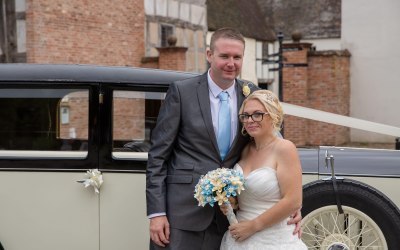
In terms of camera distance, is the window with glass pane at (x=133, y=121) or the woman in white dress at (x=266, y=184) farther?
the window with glass pane at (x=133, y=121)

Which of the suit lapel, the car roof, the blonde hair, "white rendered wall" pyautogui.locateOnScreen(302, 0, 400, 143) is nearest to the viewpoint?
the blonde hair

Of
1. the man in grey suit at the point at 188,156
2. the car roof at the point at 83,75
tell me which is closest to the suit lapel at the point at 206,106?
the man in grey suit at the point at 188,156

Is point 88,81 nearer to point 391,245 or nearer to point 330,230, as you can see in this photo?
point 330,230

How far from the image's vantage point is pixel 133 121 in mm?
4043

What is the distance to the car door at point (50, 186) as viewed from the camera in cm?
381

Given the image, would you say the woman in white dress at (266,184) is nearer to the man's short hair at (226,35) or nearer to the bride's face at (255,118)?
the bride's face at (255,118)

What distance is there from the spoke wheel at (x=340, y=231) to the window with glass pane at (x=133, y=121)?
1.25 metres

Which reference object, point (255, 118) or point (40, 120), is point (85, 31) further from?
point (255, 118)

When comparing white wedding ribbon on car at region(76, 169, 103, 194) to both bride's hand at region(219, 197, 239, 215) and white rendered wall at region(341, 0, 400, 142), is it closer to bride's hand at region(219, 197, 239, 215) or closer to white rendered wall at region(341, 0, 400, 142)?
bride's hand at region(219, 197, 239, 215)

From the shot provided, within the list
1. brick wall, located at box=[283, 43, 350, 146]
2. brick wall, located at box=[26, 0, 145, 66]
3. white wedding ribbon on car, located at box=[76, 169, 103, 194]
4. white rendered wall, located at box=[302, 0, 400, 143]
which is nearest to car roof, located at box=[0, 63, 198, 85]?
white wedding ribbon on car, located at box=[76, 169, 103, 194]

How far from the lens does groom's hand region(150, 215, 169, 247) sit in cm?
294

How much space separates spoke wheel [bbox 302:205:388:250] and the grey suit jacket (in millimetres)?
1078

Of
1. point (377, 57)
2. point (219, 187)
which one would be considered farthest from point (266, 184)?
point (377, 57)

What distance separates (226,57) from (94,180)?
1398 mm
